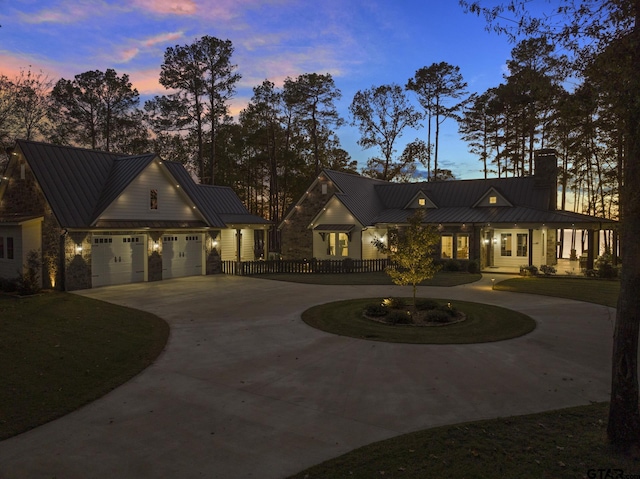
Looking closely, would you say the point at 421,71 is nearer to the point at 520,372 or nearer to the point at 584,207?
the point at 584,207

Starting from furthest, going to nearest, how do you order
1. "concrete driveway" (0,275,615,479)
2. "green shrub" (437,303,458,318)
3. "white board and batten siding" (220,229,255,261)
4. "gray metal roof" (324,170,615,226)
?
"white board and batten siding" (220,229,255,261) < "gray metal roof" (324,170,615,226) < "green shrub" (437,303,458,318) < "concrete driveway" (0,275,615,479)

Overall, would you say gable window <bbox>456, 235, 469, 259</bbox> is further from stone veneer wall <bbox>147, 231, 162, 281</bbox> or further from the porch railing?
stone veneer wall <bbox>147, 231, 162, 281</bbox>

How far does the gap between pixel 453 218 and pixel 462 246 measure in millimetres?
2025

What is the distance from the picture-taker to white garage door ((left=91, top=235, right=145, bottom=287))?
20.9m

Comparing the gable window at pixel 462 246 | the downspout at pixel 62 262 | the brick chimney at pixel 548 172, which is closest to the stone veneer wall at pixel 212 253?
the downspout at pixel 62 262

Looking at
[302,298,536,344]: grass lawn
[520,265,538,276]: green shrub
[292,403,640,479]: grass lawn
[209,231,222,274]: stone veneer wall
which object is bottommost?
[302,298,536,344]: grass lawn

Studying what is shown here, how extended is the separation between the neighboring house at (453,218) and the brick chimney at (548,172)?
2.4 inches

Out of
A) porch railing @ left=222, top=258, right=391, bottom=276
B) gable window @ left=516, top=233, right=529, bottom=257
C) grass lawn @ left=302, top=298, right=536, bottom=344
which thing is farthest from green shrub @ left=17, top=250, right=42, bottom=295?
gable window @ left=516, top=233, right=529, bottom=257

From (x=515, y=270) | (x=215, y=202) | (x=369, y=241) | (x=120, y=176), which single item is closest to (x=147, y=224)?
(x=120, y=176)

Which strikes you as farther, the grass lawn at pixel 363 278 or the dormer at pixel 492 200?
the dormer at pixel 492 200

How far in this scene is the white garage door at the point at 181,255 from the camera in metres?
24.3

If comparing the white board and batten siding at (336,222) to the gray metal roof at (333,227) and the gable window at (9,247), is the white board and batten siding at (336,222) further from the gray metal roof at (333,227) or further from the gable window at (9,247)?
the gable window at (9,247)

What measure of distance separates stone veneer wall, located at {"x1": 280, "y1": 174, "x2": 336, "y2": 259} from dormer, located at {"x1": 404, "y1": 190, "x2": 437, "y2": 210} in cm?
630

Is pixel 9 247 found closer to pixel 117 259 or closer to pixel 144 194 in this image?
pixel 117 259
